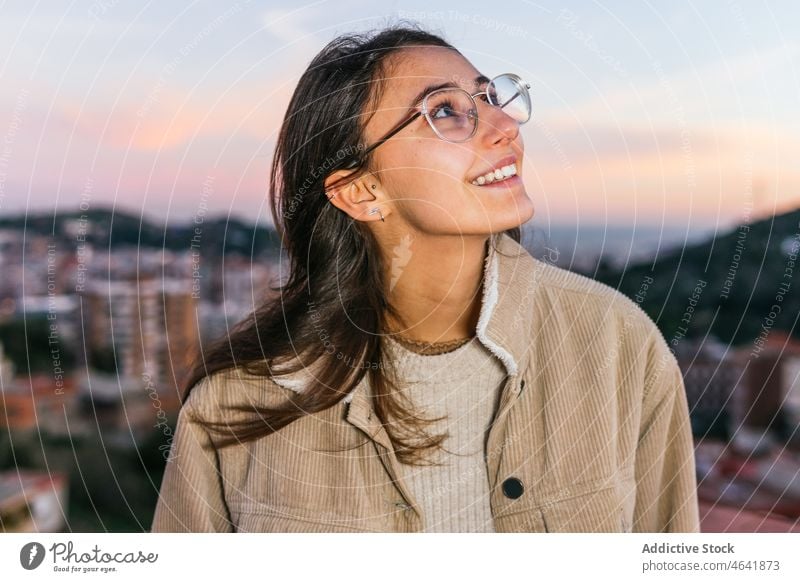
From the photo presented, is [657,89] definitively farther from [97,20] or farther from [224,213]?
[97,20]

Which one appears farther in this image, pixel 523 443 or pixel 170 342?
pixel 170 342

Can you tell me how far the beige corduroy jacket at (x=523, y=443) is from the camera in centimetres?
108

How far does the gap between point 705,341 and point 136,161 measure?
92cm

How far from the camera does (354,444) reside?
43.7 inches

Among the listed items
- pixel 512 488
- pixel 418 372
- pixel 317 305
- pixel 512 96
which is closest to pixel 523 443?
pixel 512 488

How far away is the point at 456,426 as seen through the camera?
112cm

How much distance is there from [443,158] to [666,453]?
0.51m

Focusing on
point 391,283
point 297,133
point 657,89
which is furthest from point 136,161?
point 657,89

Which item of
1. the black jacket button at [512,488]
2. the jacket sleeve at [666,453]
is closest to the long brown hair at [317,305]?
the black jacket button at [512,488]

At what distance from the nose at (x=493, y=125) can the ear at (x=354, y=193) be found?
0.15 meters

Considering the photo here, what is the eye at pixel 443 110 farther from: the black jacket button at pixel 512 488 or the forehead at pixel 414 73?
the black jacket button at pixel 512 488

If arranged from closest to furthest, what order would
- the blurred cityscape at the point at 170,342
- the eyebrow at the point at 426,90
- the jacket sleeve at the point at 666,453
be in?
1. the eyebrow at the point at 426,90
2. the jacket sleeve at the point at 666,453
3. the blurred cityscape at the point at 170,342

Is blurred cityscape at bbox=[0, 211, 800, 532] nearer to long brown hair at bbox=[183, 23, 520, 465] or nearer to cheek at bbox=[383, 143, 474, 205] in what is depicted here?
long brown hair at bbox=[183, 23, 520, 465]

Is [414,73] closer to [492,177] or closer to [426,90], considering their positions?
[426,90]
